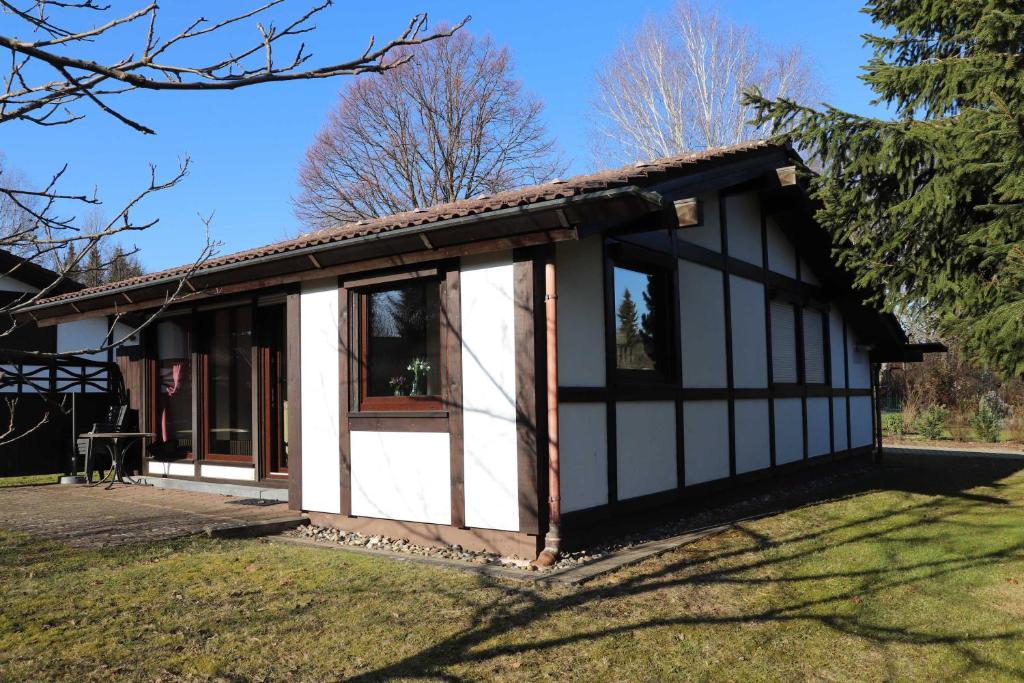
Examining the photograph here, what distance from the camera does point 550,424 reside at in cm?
643

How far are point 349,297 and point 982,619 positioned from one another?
5.69m

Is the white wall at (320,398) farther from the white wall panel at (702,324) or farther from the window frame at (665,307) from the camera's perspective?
the white wall panel at (702,324)

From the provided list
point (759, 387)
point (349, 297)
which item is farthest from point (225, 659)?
point (759, 387)

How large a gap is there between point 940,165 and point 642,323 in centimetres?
343

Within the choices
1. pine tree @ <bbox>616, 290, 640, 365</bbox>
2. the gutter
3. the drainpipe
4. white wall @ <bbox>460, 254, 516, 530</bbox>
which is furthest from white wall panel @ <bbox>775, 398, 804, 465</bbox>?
white wall @ <bbox>460, 254, 516, 530</bbox>

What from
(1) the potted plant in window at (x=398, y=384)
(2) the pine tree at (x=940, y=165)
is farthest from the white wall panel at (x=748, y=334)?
(1) the potted plant in window at (x=398, y=384)

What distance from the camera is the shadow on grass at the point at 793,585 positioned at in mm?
4359

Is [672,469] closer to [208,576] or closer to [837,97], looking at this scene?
[208,576]

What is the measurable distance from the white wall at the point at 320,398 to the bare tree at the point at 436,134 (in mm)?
16470

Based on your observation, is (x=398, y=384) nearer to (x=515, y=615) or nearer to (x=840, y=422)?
(x=515, y=615)

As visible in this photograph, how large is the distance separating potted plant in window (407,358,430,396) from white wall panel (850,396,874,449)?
9.35 m

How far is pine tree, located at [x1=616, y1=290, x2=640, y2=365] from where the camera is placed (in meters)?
7.79

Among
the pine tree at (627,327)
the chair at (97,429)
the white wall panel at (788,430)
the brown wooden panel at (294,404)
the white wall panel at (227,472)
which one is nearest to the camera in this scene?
the pine tree at (627,327)

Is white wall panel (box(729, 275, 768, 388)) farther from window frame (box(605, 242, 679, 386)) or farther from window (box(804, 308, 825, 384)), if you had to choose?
window (box(804, 308, 825, 384))
